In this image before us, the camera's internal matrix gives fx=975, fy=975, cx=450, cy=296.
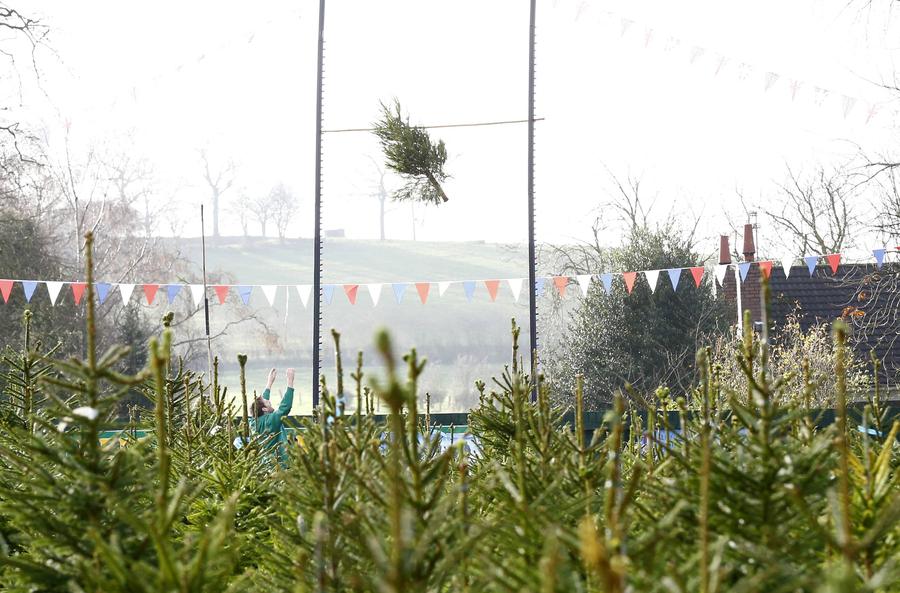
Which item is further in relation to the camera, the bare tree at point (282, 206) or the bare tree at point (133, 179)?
the bare tree at point (282, 206)

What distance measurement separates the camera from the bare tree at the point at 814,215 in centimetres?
2795

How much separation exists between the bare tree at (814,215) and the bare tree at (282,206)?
114ft

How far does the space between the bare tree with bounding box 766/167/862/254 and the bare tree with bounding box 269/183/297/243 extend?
3486 cm

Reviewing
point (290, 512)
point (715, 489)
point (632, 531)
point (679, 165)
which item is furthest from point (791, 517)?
point (679, 165)

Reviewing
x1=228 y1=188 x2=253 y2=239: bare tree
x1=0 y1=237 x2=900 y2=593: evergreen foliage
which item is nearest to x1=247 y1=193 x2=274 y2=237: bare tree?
x1=228 y1=188 x2=253 y2=239: bare tree

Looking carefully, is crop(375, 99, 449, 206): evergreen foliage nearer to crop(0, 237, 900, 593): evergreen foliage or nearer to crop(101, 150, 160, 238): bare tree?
crop(0, 237, 900, 593): evergreen foliage

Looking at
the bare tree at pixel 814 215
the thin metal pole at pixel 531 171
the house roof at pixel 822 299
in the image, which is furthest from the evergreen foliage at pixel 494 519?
the bare tree at pixel 814 215

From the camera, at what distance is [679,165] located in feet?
126

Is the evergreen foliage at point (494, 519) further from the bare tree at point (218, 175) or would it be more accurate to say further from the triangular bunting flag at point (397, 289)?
the bare tree at point (218, 175)

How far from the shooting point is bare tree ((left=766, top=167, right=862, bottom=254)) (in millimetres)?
27953

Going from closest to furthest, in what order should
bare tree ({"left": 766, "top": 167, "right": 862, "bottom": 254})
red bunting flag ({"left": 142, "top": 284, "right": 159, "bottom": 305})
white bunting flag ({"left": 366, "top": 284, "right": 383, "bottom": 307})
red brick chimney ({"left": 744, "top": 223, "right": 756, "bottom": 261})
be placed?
red bunting flag ({"left": 142, "top": 284, "right": 159, "bottom": 305})
white bunting flag ({"left": 366, "top": 284, "right": 383, "bottom": 307})
red brick chimney ({"left": 744, "top": 223, "right": 756, "bottom": 261})
bare tree ({"left": 766, "top": 167, "right": 862, "bottom": 254})

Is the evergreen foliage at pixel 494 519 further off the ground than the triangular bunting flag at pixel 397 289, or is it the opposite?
the triangular bunting flag at pixel 397 289

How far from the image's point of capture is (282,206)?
60.5 metres

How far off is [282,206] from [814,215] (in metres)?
38.1
